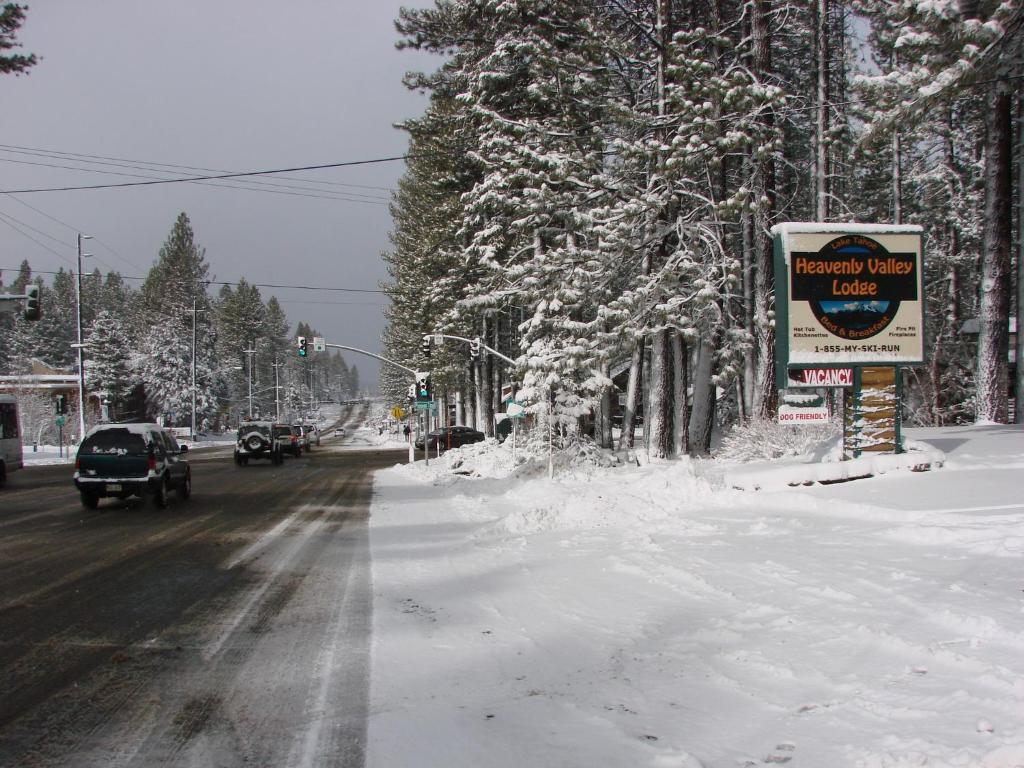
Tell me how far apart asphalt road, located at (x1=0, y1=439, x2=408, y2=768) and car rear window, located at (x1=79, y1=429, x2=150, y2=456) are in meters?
3.38

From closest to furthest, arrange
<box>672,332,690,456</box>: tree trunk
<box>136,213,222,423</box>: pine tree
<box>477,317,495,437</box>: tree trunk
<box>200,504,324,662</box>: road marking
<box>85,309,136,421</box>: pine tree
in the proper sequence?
1. <box>200,504,324,662</box>: road marking
2. <box>672,332,690,456</box>: tree trunk
3. <box>477,317,495,437</box>: tree trunk
4. <box>85,309,136,421</box>: pine tree
5. <box>136,213,222,423</box>: pine tree

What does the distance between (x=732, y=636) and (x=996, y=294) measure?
15833 mm

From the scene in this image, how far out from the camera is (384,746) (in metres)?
4.46

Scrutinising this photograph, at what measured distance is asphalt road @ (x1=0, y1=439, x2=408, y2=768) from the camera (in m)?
4.61

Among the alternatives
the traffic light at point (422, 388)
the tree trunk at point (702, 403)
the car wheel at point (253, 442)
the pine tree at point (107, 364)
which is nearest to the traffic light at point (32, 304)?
the traffic light at point (422, 388)

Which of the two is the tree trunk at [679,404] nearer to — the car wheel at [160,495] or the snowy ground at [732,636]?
the snowy ground at [732,636]

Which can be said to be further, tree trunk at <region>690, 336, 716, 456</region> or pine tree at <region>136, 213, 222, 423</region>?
pine tree at <region>136, 213, 222, 423</region>

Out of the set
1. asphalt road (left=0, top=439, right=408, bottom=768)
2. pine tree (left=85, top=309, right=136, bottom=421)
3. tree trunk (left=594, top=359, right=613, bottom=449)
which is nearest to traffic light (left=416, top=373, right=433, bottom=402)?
tree trunk (left=594, top=359, right=613, bottom=449)

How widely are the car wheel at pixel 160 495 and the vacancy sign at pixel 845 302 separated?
46.3 ft

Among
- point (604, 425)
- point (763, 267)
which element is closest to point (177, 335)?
point (604, 425)

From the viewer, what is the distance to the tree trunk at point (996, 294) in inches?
701

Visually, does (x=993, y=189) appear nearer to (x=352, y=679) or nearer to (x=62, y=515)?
(x=352, y=679)

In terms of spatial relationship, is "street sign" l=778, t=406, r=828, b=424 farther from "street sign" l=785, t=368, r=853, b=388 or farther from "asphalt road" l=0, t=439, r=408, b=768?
"asphalt road" l=0, t=439, r=408, b=768

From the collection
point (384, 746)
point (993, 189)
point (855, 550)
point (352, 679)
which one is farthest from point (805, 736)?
Result: point (993, 189)
